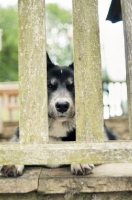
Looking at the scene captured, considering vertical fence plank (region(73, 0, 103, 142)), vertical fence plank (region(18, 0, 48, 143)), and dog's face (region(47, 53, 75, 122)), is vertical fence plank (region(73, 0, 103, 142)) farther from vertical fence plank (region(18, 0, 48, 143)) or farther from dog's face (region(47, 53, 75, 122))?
dog's face (region(47, 53, 75, 122))

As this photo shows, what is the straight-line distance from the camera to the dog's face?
284 cm

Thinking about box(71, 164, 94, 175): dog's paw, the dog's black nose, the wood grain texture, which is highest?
the dog's black nose

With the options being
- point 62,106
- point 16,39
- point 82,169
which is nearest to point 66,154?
point 82,169

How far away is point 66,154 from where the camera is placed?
1.81m

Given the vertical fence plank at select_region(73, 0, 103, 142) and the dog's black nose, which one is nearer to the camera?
the vertical fence plank at select_region(73, 0, 103, 142)

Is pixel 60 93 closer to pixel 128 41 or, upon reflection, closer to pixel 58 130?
pixel 58 130

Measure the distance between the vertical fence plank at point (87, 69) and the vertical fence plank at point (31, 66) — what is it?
0.19 metres

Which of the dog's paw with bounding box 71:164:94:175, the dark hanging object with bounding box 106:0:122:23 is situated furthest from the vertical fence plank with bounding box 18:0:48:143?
the dark hanging object with bounding box 106:0:122:23

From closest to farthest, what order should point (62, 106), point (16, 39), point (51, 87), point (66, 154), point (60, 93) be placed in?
point (66, 154)
point (62, 106)
point (60, 93)
point (51, 87)
point (16, 39)

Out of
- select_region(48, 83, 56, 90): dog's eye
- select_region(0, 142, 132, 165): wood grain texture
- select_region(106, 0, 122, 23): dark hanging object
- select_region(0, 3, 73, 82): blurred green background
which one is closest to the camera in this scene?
select_region(0, 142, 132, 165): wood grain texture

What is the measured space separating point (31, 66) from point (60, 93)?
1.29m

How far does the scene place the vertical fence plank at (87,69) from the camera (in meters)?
1.85

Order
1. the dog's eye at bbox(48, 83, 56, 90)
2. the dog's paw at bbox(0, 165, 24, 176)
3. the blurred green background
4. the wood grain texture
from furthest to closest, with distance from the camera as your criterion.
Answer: the blurred green background → the dog's eye at bbox(48, 83, 56, 90) → the dog's paw at bbox(0, 165, 24, 176) → the wood grain texture

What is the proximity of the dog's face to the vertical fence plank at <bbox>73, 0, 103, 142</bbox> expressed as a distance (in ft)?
3.23
